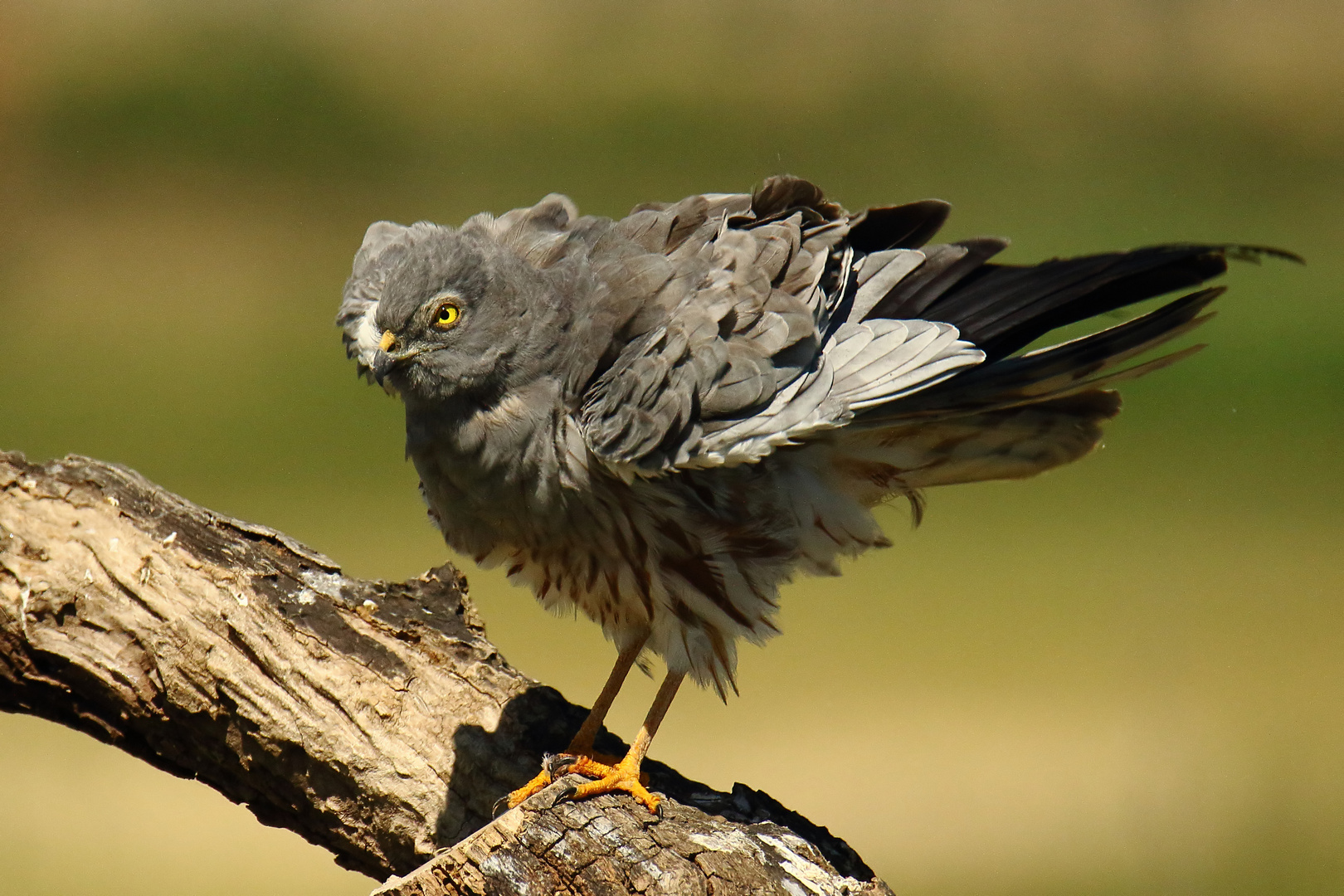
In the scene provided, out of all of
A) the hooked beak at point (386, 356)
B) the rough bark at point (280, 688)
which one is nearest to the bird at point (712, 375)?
the hooked beak at point (386, 356)

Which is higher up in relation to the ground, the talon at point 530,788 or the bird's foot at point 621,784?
the bird's foot at point 621,784

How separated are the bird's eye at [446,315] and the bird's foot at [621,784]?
95 cm

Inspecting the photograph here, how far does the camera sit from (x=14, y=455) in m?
2.73

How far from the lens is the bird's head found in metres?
2.26

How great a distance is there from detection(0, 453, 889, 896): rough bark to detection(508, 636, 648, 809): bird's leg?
6cm

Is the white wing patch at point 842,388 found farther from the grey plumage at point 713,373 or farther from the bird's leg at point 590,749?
the bird's leg at point 590,749

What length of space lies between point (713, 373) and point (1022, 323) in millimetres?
645

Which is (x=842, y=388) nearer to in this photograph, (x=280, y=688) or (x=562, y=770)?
Answer: (x=562, y=770)

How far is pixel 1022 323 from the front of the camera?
2.32 metres

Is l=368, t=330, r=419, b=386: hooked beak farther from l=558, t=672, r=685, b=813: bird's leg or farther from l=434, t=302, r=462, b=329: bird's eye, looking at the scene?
l=558, t=672, r=685, b=813: bird's leg

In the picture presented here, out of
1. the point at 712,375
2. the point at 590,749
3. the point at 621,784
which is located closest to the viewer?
the point at 712,375

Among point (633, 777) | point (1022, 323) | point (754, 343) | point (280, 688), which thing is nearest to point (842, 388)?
point (754, 343)

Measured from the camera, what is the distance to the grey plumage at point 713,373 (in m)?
2.24

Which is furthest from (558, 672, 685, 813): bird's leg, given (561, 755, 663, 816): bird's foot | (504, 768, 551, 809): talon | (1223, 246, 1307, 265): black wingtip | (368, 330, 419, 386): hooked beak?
(1223, 246, 1307, 265): black wingtip
